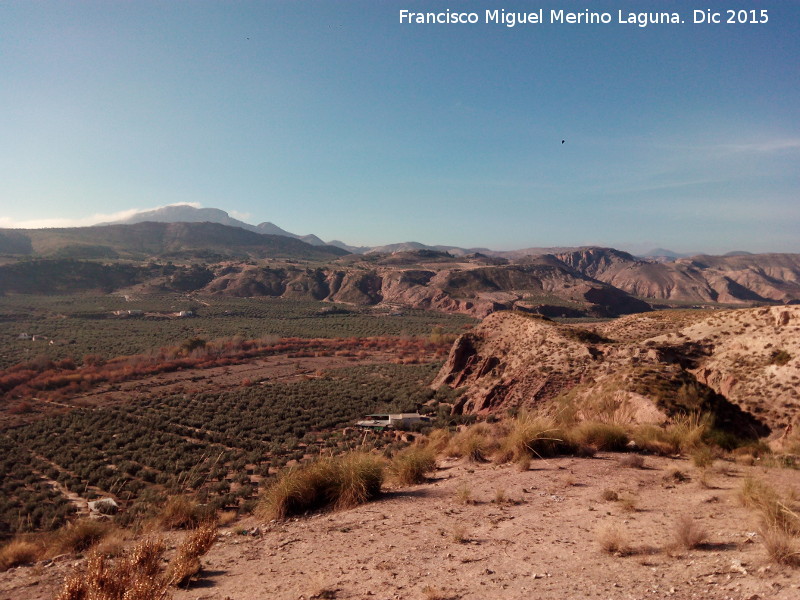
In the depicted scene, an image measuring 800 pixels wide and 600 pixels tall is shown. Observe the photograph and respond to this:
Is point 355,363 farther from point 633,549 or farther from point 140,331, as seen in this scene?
point 633,549

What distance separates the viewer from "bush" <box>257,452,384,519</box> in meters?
8.33

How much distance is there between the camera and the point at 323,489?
8.66 metres

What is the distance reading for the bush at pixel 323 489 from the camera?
8.33 meters

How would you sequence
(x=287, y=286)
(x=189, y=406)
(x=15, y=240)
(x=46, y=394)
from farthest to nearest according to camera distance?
(x=15, y=240), (x=287, y=286), (x=46, y=394), (x=189, y=406)

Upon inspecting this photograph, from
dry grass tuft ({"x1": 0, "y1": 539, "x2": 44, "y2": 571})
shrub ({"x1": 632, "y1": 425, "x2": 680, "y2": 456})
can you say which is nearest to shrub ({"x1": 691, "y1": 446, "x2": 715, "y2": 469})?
shrub ({"x1": 632, "y1": 425, "x2": 680, "y2": 456})

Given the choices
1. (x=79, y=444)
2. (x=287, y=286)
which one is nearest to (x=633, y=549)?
(x=79, y=444)

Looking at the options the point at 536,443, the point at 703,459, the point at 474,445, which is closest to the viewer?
the point at 703,459

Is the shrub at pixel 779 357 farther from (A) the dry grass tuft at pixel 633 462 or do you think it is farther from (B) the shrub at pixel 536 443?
(B) the shrub at pixel 536 443

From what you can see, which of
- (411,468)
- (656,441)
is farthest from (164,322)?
(656,441)

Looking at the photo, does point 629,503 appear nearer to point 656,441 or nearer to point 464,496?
point 464,496

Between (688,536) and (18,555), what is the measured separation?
10.9 metres

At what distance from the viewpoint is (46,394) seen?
30797 mm

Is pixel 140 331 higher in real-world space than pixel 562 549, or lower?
lower

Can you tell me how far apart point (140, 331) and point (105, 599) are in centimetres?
6767
